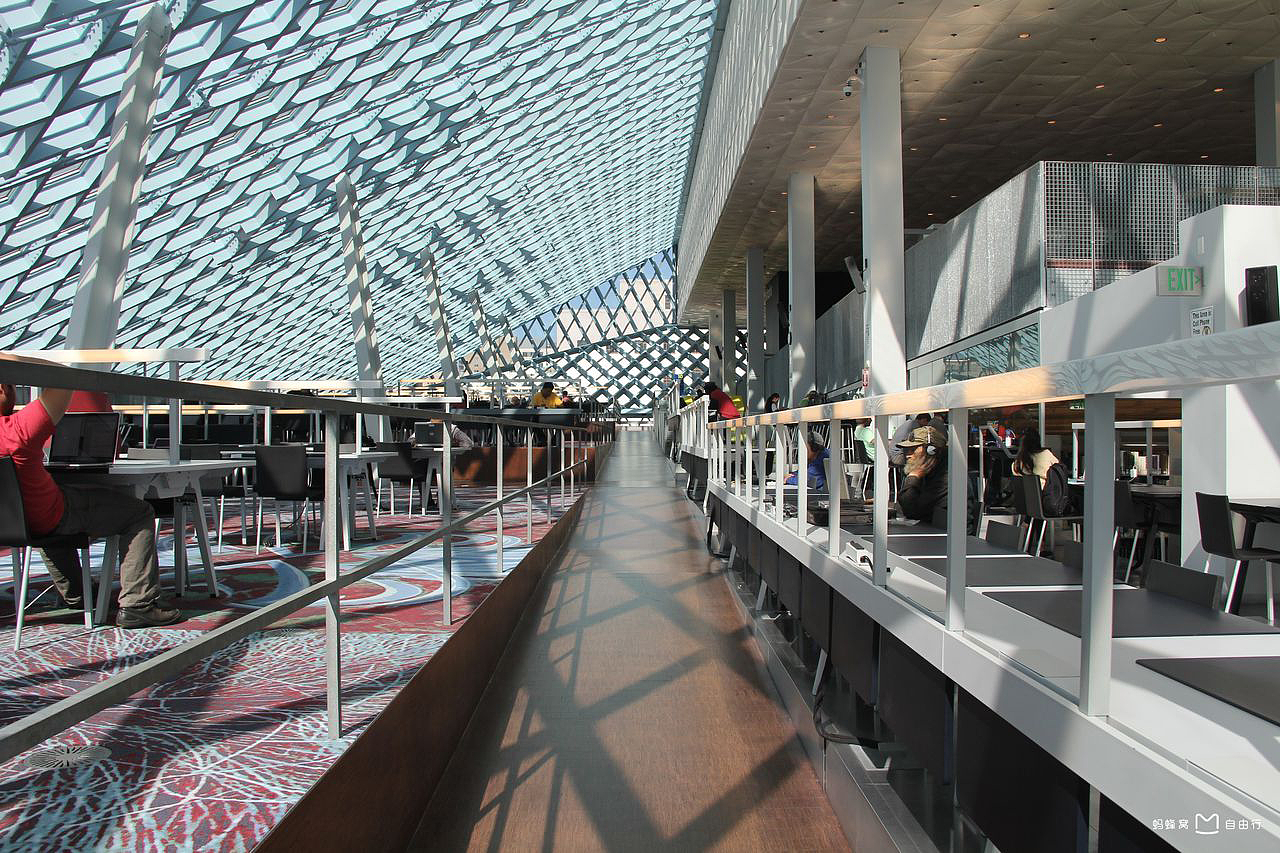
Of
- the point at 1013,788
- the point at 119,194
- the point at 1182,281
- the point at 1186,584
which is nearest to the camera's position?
the point at 1013,788

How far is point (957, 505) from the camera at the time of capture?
2037mm

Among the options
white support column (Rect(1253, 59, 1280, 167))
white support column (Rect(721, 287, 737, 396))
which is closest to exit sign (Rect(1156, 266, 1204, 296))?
white support column (Rect(1253, 59, 1280, 167))

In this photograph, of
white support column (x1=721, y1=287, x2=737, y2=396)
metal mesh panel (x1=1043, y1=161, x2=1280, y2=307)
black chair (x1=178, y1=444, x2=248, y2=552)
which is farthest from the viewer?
white support column (x1=721, y1=287, x2=737, y2=396)

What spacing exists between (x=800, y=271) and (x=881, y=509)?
13.6 m

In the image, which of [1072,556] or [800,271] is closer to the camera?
[1072,556]

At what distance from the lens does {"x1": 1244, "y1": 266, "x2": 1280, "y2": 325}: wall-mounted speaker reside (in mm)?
4086

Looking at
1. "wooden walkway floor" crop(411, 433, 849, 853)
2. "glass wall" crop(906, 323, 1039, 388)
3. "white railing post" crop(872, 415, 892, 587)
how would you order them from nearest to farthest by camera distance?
"white railing post" crop(872, 415, 892, 587) → "wooden walkway floor" crop(411, 433, 849, 853) → "glass wall" crop(906, 323, 1039, 388)

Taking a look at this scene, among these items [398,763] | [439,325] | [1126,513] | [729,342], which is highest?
[439,325]

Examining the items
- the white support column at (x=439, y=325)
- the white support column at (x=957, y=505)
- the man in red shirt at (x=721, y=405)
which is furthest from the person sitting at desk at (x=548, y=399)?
the white support column at (x=957, y=505)

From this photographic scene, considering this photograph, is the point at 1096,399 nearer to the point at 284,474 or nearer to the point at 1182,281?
the point at 1182,281

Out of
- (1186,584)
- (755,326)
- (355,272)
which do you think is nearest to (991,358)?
(1186,584)

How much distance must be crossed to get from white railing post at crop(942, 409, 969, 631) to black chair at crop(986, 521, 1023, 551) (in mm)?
1845

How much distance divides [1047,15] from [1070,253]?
2671 mm

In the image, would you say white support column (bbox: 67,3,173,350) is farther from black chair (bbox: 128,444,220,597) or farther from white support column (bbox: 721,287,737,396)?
white support column (bbox: 721,287,737,396)
